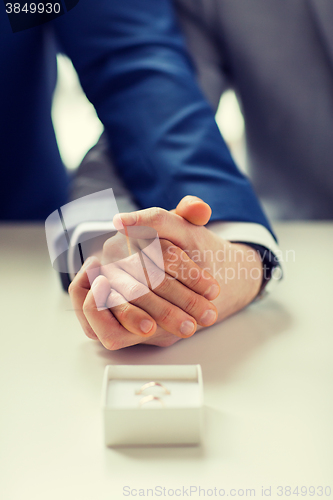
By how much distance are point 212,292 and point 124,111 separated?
0.37m

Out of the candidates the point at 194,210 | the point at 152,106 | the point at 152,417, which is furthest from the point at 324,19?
the point at 152,417

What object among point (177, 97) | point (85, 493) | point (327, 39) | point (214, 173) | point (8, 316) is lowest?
point (85, 493)

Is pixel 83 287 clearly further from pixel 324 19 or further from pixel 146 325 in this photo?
pixel 324 19

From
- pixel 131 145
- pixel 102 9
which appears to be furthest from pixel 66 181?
pixel 102 9

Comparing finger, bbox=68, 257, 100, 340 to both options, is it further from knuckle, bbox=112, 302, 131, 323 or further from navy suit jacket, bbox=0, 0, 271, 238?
navy suit jacket, bbox=0, 0, 271, 238

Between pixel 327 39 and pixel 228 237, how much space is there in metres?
0.53

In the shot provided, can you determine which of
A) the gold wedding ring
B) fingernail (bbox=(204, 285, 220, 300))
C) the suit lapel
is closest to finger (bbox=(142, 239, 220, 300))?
fingernail (bbox=(204, 285, 220, 300))

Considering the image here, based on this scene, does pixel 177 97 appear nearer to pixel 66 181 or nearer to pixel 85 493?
pixel 66 181

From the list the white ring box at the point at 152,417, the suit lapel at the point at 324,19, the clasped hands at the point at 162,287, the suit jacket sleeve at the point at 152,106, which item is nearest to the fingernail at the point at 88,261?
the clasped hands at the point at 162,287

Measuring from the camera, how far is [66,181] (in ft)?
2.62

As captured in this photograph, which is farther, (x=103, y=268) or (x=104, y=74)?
(x=104, y=74)

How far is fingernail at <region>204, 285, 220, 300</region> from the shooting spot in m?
0.45

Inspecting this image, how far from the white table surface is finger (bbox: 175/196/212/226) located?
5.0 inches

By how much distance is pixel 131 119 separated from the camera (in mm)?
677
